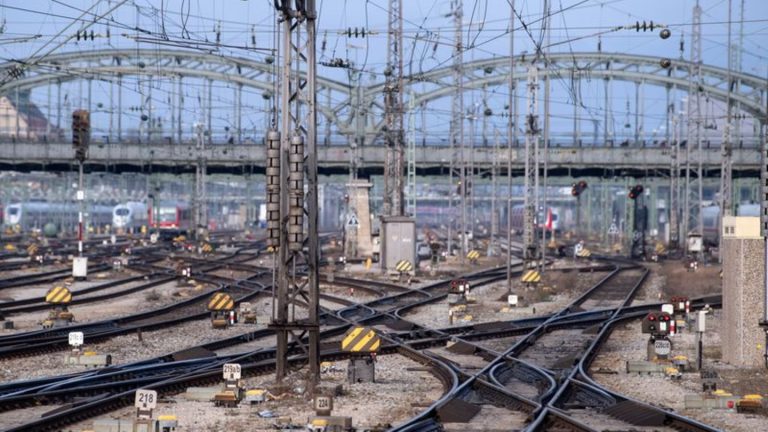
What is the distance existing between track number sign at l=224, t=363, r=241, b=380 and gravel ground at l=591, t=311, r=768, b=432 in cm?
635

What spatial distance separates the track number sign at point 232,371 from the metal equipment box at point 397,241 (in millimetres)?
33384

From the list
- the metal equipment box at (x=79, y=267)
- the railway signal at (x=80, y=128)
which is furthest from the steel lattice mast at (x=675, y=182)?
the railway signal at (x=80, y=128)

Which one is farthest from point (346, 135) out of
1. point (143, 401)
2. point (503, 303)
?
point (143, 401)

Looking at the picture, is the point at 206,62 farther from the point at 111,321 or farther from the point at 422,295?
the point at 111,321

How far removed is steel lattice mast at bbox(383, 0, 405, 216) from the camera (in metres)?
50.2

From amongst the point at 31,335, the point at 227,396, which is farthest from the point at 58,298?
the point at 227,396

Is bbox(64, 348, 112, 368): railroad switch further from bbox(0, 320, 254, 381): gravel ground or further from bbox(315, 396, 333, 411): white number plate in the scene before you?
bbox(315, 396, 333, 411): white number plate

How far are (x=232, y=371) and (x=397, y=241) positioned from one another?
116 ft

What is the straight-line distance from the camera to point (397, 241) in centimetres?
5388

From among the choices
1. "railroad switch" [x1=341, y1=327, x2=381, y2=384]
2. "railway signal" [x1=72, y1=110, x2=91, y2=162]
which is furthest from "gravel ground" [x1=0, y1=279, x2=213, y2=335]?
"railroad switch" [x1=341, y1=327, x2=381, y2=384]

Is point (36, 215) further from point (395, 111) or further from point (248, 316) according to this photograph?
point (248, 316)

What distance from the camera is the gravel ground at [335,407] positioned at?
16.3 m

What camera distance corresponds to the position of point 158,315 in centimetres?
3459

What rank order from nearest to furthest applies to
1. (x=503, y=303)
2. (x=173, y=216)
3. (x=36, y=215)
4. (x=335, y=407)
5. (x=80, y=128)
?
(x=335, y=407), (x=503, y=303), (x=80, y=128), (x=173, y=216), (x=36, y=215)
